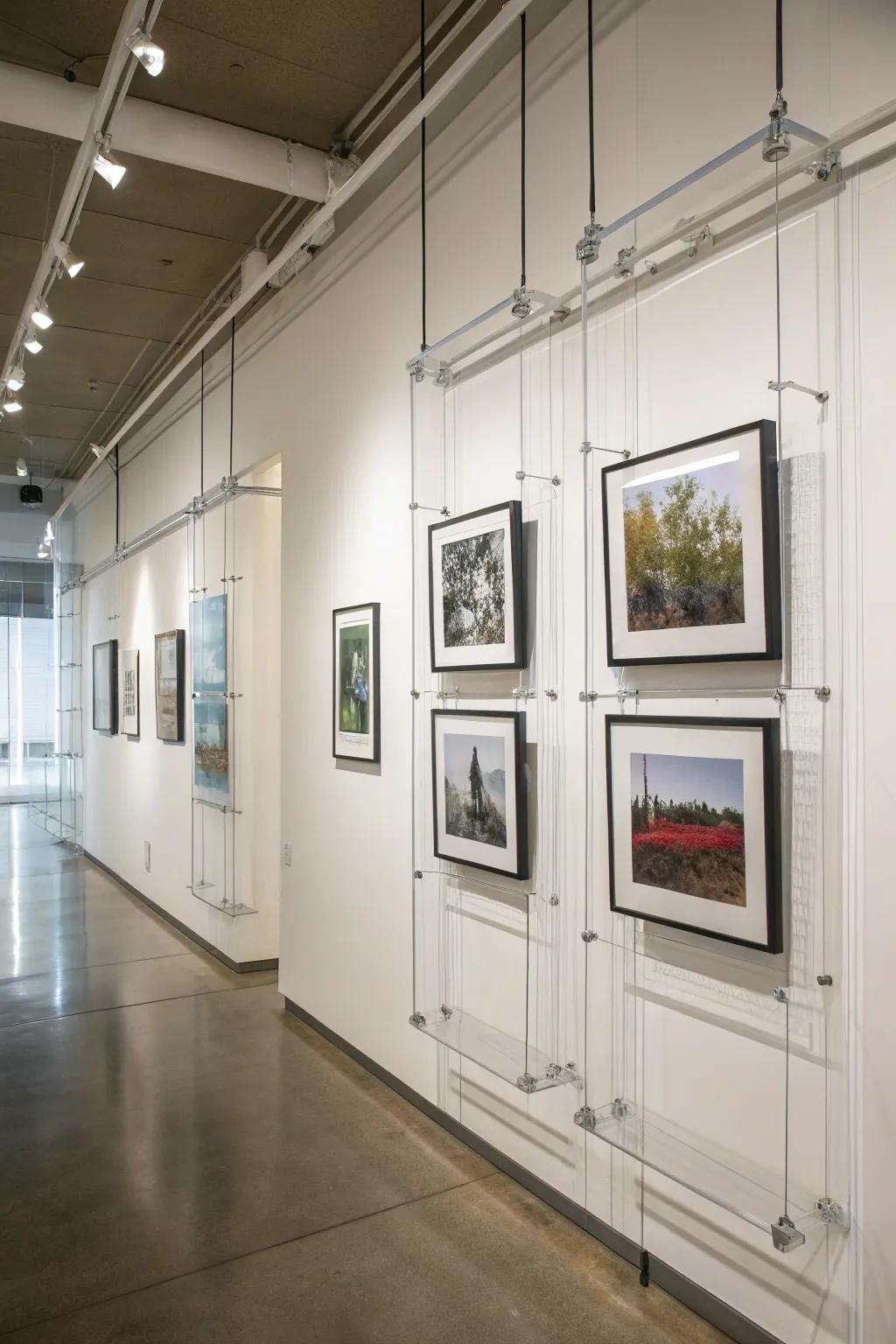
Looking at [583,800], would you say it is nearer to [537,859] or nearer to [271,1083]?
[537,859]

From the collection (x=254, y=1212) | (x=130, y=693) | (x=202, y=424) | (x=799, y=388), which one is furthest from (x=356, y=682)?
(x=130, y=693)

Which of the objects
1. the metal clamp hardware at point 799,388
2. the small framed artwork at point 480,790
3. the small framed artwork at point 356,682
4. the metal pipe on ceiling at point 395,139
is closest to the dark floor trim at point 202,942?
the small framed artwork at point 356,682

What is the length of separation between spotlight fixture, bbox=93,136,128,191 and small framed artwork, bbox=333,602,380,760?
1.95m

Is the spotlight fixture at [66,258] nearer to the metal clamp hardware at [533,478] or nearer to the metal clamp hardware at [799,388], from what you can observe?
the metal clamp hardware at [533,478]

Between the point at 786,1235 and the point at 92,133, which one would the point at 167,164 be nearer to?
the point at 92,133

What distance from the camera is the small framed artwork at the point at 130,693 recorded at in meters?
8.62

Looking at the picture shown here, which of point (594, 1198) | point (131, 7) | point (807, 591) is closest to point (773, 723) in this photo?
point (807, 591)

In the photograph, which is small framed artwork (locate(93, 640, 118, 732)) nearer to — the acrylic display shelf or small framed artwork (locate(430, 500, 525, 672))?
small framed artwork (locate(430, 500, 525, 672))

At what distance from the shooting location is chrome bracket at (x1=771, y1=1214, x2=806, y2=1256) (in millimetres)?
2176

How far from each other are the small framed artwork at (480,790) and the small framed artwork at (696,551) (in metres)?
0.66

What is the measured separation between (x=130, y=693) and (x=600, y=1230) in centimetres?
689

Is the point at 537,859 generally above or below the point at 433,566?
below

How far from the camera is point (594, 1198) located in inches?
120

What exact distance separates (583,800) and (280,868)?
9.33 feet
